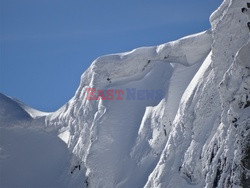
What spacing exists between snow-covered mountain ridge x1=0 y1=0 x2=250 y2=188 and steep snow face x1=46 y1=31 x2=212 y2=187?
76 millimetres

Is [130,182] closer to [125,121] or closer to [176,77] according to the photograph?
[125,121]

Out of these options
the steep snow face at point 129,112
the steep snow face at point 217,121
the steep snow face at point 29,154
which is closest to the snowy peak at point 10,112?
the steep snow face at point 29,154

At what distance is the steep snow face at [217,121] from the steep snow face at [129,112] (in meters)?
2.44

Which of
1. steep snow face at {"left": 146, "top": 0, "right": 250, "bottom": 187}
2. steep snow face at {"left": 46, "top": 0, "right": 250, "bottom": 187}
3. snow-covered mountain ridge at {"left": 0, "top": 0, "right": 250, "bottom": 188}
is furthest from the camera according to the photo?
steep snow face at {"left": 46, "top": 0, "right": 250, "bottom": 187}

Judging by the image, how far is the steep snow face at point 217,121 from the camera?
78.5 feet

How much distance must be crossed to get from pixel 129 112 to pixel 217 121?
34.0ft

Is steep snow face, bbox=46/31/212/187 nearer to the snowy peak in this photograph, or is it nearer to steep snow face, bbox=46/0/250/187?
steep snow face, bbox=46/0/250/187

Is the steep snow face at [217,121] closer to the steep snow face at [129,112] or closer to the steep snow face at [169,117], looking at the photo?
the steep snow face at [169,117]

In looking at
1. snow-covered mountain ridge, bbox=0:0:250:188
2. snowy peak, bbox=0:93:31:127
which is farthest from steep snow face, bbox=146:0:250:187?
snowy peak, bbox=0:93:31:127

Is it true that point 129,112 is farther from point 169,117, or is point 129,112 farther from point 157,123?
point 169,117

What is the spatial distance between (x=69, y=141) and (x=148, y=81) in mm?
8056

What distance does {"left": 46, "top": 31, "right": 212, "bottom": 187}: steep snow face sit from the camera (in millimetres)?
33781

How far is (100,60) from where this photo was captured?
40906 millimetres

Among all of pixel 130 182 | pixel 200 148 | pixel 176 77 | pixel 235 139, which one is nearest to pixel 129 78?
pixel 176 77
